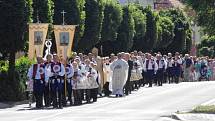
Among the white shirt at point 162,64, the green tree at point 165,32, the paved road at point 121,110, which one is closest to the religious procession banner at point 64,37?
the paved road at point 121,110

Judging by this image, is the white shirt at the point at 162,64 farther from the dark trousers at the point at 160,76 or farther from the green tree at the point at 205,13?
the green tree at the point at 205,13

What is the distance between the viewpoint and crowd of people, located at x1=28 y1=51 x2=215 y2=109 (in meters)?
Result: 26.5

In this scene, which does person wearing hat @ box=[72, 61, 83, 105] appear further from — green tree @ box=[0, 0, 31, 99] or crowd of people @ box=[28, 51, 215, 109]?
green tree @ box=[0, 0, 31, 99]

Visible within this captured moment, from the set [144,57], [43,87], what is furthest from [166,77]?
[43,87]

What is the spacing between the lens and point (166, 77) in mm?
45250

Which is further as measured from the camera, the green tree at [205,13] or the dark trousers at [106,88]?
the dark trousers at [106,88]

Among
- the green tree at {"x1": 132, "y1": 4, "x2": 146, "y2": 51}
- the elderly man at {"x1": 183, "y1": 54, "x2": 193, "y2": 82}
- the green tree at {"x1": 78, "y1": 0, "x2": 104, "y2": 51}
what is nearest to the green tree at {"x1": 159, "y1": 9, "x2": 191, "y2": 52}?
the green tree at {"x1": 132, "y1": 4, "x2": 146, "y2": 51}

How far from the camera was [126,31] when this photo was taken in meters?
51.4

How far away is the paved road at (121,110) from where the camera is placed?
845 inches

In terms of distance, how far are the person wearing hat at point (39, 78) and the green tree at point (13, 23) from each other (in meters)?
3.25

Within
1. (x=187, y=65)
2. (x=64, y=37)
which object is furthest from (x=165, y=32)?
(x=64, y=37)

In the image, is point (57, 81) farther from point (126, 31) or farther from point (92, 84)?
point (126, 31)

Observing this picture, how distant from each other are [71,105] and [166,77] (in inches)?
720

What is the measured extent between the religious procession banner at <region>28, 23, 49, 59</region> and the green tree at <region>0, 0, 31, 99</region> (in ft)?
3.49
